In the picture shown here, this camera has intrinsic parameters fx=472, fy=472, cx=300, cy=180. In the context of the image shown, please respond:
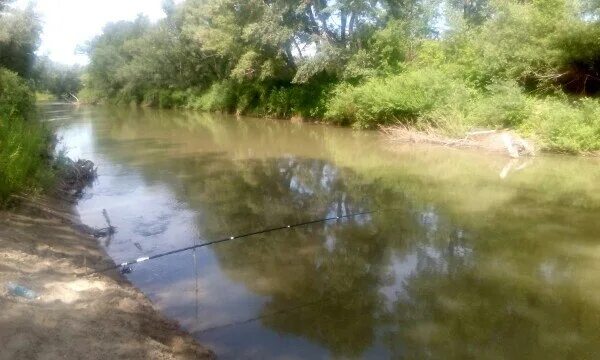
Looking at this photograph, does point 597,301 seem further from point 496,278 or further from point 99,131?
point 99,131

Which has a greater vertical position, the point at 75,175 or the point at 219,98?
the point at 219,98

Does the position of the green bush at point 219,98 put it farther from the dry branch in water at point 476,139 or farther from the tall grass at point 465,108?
the dry branch in water at point 476,139

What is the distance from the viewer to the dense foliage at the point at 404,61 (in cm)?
1817

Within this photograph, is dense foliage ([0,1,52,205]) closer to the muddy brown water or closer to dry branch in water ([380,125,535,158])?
the muddy brown water

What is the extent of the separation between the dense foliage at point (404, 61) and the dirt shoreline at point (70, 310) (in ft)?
51.3

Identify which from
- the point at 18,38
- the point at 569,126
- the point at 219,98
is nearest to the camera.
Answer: the point at 569,126

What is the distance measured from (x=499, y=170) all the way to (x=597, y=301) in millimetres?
9068

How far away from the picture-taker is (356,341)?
228 inches

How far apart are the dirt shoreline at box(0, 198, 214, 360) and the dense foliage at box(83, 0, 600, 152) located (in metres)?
15.6

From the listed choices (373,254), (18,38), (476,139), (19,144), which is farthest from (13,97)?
(476,139)

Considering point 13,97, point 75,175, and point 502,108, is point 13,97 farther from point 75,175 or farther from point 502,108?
point 502,108

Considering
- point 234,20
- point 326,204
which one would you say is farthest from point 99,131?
point 326,204

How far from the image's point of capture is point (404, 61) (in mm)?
27641

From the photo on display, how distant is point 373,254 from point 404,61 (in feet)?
70.2
